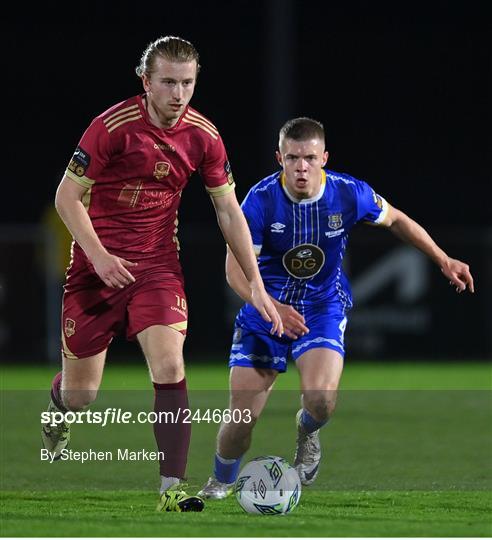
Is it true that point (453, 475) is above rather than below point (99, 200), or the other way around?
below

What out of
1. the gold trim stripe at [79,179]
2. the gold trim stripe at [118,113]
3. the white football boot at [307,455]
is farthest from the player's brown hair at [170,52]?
the white football boot at [307,455]

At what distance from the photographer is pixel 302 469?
25.2 feet

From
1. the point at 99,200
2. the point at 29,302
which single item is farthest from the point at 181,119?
the point at 29,302

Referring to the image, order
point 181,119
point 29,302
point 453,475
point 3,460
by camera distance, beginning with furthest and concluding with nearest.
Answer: point 29,302, point 3,460, point 453,475, point 181,119

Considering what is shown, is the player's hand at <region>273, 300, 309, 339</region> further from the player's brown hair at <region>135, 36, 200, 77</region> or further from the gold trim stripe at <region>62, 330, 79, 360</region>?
the player's brown hair at <region>135, 36, 200, 77</region>

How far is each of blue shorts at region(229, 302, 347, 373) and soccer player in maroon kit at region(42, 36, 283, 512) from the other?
0.75 metres

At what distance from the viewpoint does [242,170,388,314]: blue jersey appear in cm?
741

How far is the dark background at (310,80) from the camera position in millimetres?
27062

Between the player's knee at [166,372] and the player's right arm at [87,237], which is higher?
the player's right arm at [87,237]

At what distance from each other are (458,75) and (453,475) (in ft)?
69.7

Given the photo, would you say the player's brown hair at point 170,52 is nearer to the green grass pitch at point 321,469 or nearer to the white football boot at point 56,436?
the green grass pitch at point 321,469

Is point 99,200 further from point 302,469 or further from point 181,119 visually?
point 302,469

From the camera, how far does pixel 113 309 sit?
688cm

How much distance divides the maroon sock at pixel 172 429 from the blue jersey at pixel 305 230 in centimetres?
124
